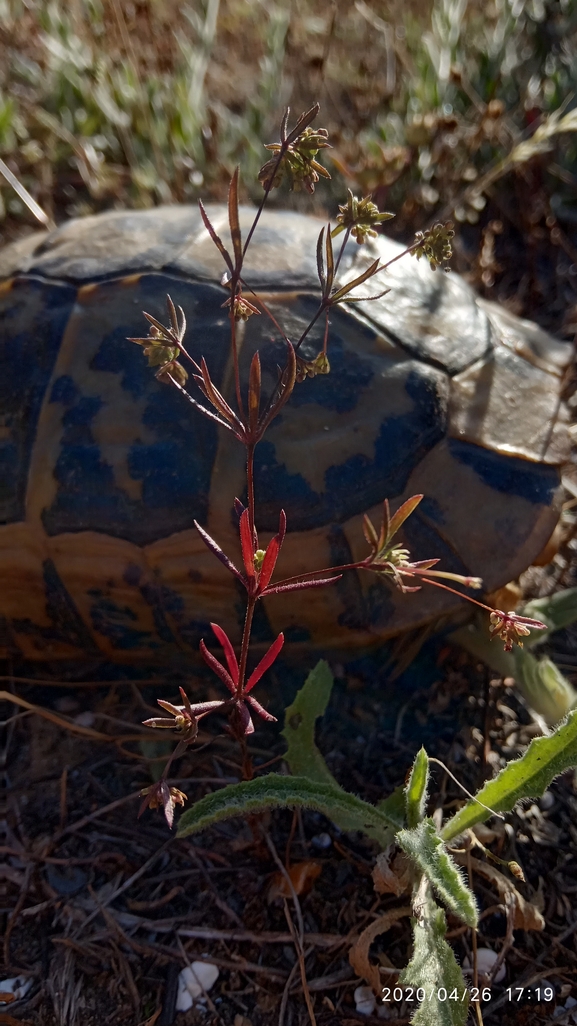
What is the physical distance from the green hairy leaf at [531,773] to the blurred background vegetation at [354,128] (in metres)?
1.94

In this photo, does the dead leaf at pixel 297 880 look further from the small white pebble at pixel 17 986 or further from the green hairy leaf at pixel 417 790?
the small white pebble at pixel 17 986

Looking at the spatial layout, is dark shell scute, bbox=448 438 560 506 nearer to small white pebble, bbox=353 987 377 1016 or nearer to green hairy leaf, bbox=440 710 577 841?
green hairy leaf, bbox=440 710 577 841

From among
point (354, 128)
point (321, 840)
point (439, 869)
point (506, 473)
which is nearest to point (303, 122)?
point (506, 473)

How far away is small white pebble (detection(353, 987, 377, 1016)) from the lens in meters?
1.58

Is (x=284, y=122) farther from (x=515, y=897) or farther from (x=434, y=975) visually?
(x=515, y=897)

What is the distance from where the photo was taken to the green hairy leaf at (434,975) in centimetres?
130

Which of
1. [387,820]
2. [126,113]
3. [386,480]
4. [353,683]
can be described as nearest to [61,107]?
[126,113]

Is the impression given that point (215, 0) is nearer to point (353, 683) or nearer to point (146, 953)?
point (353, 683)

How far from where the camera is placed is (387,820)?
1534mm

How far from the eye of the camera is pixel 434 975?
1.36 metres

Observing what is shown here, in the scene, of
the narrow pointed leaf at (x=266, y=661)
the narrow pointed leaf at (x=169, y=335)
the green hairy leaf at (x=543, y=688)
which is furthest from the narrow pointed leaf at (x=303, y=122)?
the green hairy leaf at (x=543, y=688)

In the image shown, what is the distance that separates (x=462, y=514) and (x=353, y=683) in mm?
537

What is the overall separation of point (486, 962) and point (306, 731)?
60 centimetres

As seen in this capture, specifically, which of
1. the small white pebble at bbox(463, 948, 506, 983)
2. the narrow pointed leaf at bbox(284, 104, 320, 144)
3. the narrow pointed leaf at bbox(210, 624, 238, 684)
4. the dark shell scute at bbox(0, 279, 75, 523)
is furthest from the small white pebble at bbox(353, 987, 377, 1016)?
the narrow pointed leaf at bbox(284, 104, 320, 144)
